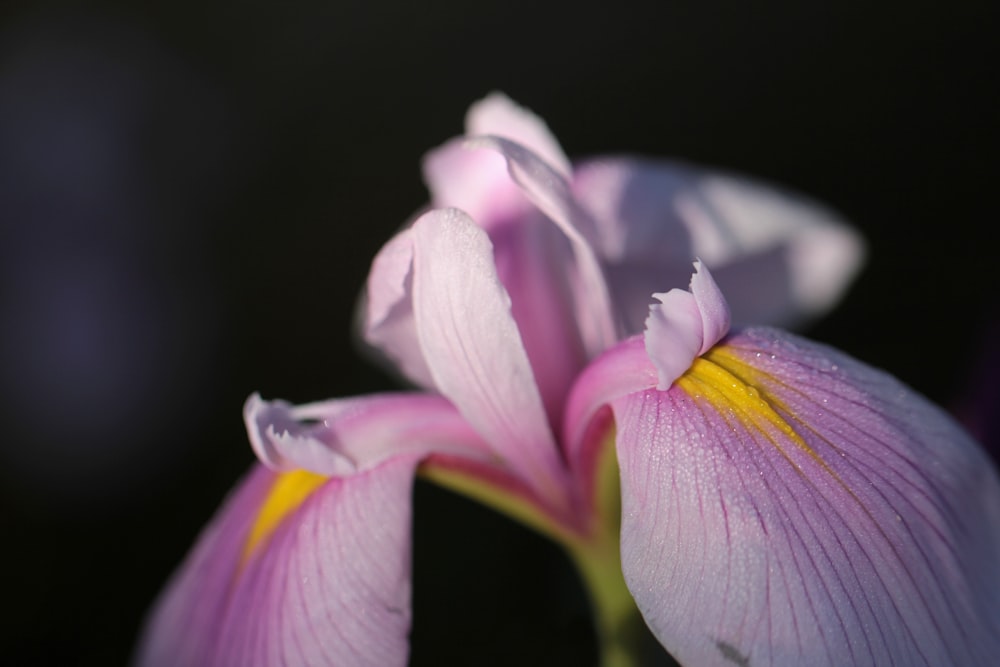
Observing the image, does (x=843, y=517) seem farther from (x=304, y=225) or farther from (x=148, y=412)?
(x=304, y=225)

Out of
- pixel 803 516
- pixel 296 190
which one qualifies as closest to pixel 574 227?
pixel 803 516

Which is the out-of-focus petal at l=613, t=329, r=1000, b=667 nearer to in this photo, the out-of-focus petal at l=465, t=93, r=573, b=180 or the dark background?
the out-of-focus petal at l=465, t=93, r=573, b=180

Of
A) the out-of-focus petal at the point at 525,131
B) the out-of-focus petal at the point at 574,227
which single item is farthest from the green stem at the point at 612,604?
the out-of-focus petal at the point at 525,131

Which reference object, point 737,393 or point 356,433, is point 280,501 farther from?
point 737,393

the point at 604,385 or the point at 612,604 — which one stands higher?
the point at 604,385

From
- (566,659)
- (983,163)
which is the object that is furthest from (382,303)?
(983,163)

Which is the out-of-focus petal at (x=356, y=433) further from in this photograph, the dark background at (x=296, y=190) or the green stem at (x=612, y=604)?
the dark background at (x=296, y=190)
